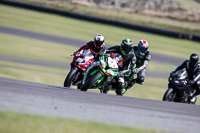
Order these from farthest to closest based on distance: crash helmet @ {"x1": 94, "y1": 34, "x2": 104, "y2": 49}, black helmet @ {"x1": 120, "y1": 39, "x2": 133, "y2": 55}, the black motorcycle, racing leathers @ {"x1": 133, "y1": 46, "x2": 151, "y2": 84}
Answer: racing leathers @ {"x1": 133, "y1": 46, "x2": 151, "y2": 84} → the black motorcycle → crash helmet @ {"x1": 94, "y1": 34, "x2": 104, "y2": 49} → black helmet @ {"x1": 120, "y1": 39, "x2": 133, "y2": 55}

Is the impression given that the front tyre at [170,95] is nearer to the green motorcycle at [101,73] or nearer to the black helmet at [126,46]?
the black helmet at [126,46]

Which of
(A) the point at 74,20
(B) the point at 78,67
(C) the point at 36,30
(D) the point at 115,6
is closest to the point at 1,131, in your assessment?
(B) the point at 78,67

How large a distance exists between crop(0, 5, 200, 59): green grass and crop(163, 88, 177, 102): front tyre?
1557 cm

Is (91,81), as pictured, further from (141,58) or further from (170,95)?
(141,58)

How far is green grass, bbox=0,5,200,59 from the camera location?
2705 cm

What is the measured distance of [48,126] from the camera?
474 centimetres

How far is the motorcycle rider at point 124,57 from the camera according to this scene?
9820mm

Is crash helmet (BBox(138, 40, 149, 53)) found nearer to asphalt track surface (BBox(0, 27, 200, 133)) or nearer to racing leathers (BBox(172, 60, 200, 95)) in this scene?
racing leathers (BBox(172, 60, 200, 95))

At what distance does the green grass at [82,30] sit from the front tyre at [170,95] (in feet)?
51.1

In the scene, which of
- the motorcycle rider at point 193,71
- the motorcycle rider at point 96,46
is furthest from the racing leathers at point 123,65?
the motorcycle rider at point 193,71

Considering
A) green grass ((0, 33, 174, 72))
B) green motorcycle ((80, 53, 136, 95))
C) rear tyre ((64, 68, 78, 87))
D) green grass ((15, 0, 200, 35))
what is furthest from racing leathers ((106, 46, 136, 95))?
green grass ((15, 0, 200, 35))

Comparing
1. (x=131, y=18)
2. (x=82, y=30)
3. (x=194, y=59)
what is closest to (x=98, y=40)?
(x=194, y=59)

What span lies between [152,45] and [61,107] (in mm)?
23677

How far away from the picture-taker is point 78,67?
1015cm
